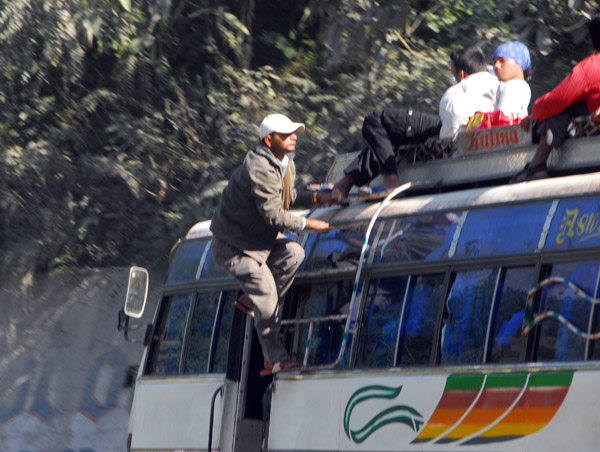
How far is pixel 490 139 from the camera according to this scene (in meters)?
6.31

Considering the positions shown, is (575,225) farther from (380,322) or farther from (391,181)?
(391,181)

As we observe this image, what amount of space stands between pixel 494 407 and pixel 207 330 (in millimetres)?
2790

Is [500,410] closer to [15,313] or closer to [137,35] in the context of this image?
[137,35]

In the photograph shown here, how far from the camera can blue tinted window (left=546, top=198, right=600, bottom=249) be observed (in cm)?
532

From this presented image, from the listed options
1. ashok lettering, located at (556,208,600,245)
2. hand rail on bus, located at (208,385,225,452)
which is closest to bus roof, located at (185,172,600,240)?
ashok lettering, located at (556,208,600,245)

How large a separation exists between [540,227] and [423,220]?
841mm

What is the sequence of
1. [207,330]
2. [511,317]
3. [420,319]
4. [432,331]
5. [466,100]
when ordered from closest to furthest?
[511,317] < [432,331] < [420,319] < [466,100] < [207,330]

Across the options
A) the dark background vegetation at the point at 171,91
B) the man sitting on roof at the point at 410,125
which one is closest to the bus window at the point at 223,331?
the man sitting on roof at the point at 410,125

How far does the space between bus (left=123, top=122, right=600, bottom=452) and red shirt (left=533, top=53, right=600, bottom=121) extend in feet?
0.68

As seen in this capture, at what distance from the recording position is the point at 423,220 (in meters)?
6.25

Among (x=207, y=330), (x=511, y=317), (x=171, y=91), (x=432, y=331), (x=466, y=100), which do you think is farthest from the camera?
(x=171, y=91)

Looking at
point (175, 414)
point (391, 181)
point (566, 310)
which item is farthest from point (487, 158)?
point (175, 414)

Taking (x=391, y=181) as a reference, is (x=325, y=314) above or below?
below

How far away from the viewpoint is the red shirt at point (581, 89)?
5.73 metres
